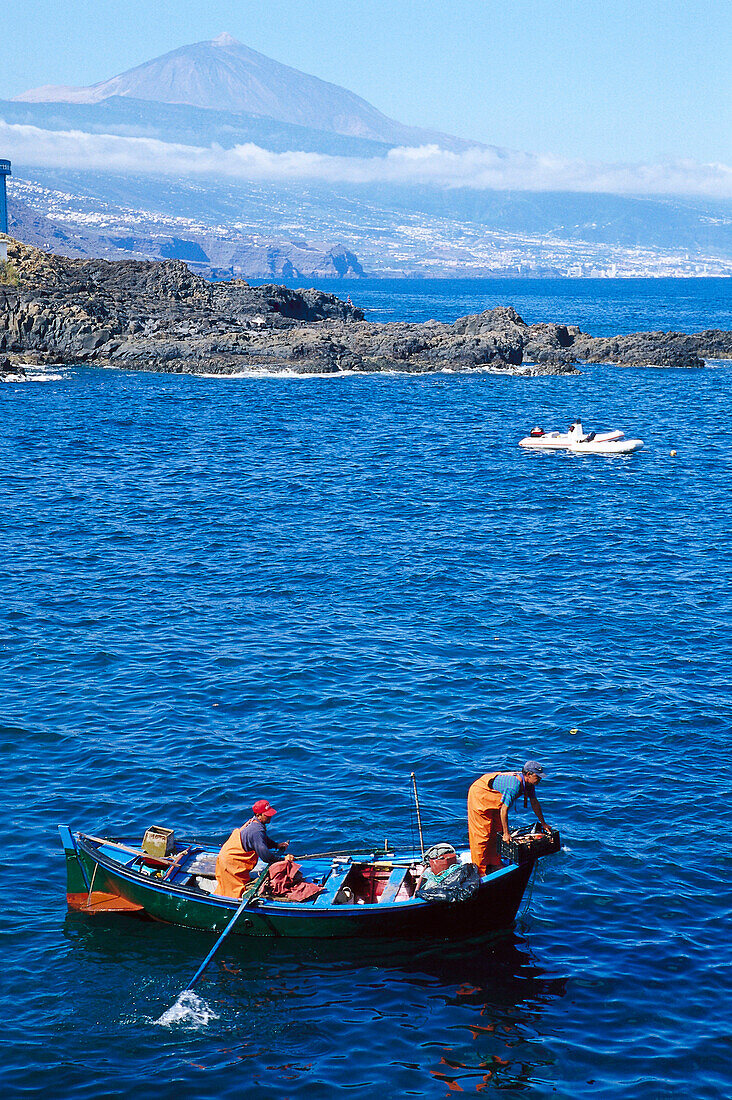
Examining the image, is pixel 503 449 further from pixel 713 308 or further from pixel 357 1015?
pixel 713 308

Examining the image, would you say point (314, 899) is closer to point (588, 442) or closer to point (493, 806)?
point (493, 806)

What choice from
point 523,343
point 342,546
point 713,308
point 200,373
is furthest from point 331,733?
point 713,308

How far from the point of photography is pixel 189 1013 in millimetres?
15883

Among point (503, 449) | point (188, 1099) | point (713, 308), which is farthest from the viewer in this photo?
point (713, 308)

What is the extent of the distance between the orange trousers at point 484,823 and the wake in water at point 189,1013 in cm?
471

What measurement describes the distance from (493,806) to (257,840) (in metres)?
3.76

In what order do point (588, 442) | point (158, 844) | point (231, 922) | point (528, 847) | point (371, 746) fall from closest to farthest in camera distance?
1. point (231, 922)
2. point (528, 847)
3. point (158, 844)
4. point (371, 746)
5. point (588, 442)

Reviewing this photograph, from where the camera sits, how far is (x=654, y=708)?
25812 millimetres

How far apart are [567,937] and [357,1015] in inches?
155

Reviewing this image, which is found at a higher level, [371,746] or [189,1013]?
[371,746]

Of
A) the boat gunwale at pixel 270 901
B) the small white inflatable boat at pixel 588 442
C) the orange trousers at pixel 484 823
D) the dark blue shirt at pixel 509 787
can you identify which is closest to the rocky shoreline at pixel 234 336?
the small white inflatable boat at pixel 588 442

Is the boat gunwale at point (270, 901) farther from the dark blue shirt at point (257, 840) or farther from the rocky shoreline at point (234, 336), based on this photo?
the rocky shoreline at point (234, 336)

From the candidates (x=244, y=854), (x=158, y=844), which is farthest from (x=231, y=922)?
(x=158, y=844)

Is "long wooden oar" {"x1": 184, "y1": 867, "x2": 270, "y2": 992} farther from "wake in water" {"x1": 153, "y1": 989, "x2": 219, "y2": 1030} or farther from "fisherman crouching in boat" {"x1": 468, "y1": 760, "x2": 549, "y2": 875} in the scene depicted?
"fisherman crouching in boat" {"x1": 468, "y1": 760, "x2": 549, "y2": 875}
